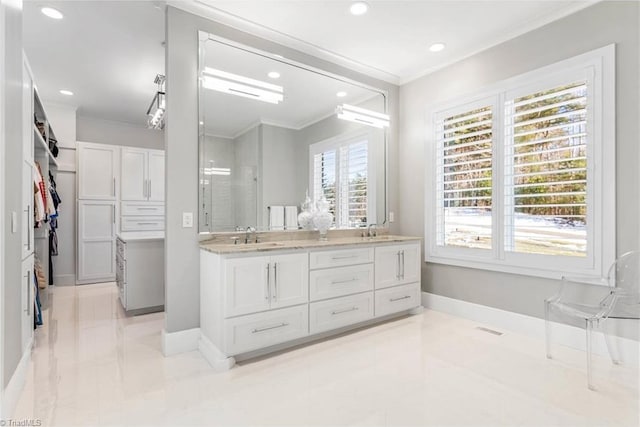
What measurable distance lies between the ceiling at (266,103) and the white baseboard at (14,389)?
6.92 ft

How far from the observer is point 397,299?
3.40 meters

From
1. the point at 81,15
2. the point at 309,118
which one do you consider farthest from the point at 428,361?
the point at 81,15

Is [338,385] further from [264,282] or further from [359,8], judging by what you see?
[359,8]

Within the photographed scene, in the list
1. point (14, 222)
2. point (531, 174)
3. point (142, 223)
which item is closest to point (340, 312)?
point (531, 174)

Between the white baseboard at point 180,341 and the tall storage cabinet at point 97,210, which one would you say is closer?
the white baseboard at point 180,341

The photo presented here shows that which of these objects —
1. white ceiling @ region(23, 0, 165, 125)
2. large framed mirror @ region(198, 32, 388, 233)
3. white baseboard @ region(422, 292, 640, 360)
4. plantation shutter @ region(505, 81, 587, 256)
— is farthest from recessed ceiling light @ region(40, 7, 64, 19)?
white baseboard @ region(422, 292, 640, 360)

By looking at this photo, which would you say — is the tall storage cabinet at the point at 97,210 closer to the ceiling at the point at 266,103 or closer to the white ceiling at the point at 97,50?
the white ceiling at the point at 97,50

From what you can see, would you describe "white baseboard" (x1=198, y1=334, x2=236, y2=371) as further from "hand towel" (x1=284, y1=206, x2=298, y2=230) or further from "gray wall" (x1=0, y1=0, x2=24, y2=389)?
"hand towel" (x1=284, y1=206, x2=298, y2=230)

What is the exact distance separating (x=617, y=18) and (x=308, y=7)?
95.0 inches

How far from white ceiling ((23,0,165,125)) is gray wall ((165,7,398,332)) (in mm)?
342

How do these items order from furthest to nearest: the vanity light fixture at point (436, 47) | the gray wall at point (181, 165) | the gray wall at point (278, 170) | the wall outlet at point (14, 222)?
the vanity light fixture at point (436, 47), the gray wall at point (278, 170), the gray wall at point (181, 165), the wall outlet at point (14, 222)

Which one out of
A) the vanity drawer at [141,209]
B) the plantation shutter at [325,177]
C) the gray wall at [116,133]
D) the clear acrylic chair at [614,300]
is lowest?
the clear acrylic chair at [614,300]

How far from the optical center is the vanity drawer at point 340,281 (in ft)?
9.21

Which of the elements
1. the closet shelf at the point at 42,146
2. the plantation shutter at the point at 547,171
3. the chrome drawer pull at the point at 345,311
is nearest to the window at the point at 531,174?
the plantation shutter at the point at 547,171
